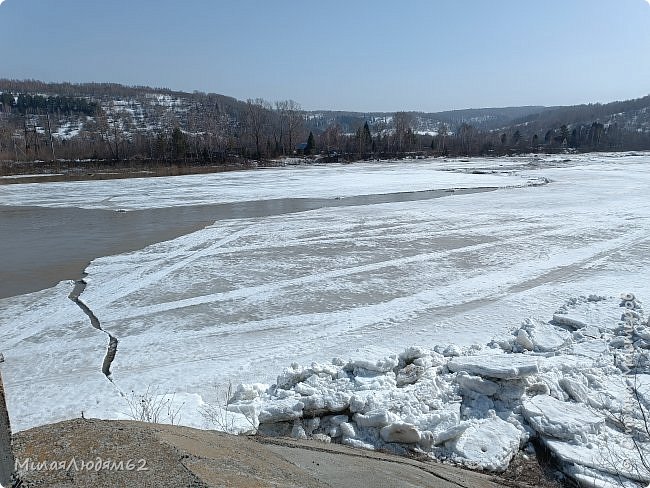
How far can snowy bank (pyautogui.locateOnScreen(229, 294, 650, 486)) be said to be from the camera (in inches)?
190

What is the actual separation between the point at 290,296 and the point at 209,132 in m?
109

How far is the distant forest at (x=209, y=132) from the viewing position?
69125mm

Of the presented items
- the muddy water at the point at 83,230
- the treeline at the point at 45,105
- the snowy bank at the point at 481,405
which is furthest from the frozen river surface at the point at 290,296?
the treeline at the point at 45,105

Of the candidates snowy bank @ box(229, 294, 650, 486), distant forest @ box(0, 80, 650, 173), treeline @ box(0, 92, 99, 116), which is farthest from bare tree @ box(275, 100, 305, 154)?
snowy bank @ box(229, 294, 650, 486)

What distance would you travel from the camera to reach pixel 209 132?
→ 112250mm

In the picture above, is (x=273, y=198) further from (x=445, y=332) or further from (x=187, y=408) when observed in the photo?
(x=187, y=408)

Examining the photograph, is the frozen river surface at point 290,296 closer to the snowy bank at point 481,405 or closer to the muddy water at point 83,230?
the snowy bank at point 481,405

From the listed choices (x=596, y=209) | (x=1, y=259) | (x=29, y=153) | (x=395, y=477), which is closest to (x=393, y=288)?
(x=395, y=477)

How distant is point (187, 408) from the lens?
5.42 meters

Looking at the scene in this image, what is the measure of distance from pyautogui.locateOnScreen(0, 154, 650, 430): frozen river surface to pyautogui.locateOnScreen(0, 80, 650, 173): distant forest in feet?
150

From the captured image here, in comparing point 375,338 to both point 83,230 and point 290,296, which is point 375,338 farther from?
point 83,230

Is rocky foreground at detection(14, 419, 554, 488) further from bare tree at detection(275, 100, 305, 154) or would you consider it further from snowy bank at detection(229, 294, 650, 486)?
bare tree at detection(275, 100, 305, 154)

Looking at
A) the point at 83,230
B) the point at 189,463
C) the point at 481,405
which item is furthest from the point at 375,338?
the point at 83,230

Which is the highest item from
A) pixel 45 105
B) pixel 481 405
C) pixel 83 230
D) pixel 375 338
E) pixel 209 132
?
pixel 45 105
